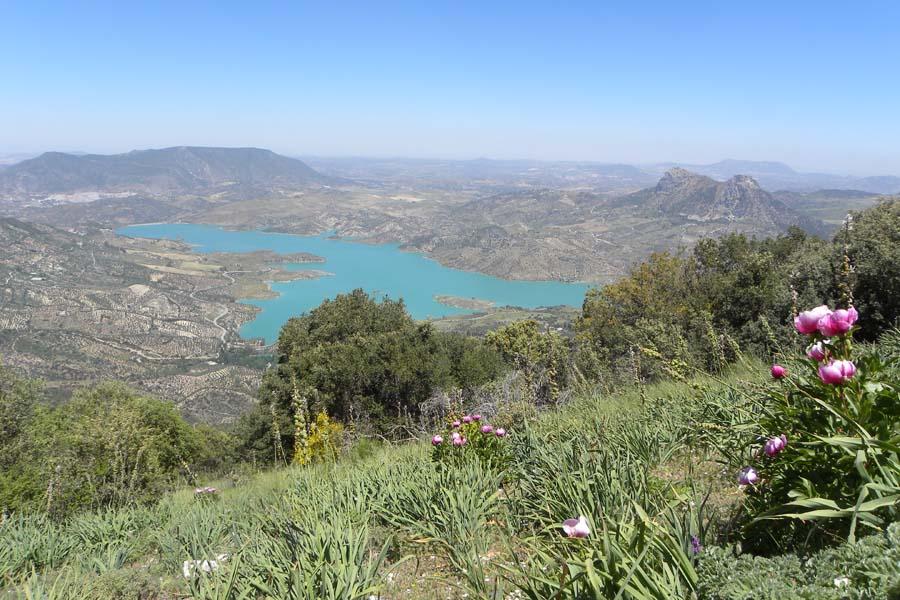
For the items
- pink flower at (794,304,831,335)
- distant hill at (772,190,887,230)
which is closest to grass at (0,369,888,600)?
pink flower at (794,304,831,335)

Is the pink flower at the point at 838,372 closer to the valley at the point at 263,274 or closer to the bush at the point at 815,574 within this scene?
the bush at the point at 815,574

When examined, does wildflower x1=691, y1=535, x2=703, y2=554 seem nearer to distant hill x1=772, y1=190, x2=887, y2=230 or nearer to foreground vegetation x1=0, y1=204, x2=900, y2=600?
foreground vegetation x1=0, y1=204, x2=900, y2=600

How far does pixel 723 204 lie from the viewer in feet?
579

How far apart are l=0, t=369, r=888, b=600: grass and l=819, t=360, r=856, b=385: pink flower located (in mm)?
522

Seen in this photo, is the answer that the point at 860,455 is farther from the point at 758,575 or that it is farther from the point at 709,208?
the point at 709,208

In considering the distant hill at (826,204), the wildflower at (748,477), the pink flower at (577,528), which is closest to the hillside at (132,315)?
the pink flower at (577,528)

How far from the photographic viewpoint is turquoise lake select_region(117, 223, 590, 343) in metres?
98.8

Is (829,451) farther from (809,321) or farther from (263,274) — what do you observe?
(263,274)

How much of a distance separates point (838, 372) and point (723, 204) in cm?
20103

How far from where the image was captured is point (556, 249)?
138m

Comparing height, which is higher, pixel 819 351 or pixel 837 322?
pixel 837 322

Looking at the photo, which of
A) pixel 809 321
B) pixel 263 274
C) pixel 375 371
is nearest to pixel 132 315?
pixel 263 274

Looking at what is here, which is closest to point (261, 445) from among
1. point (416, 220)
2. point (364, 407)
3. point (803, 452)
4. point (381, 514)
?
point (364, 407)

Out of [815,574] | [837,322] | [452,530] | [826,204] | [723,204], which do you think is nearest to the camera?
[815,574]
